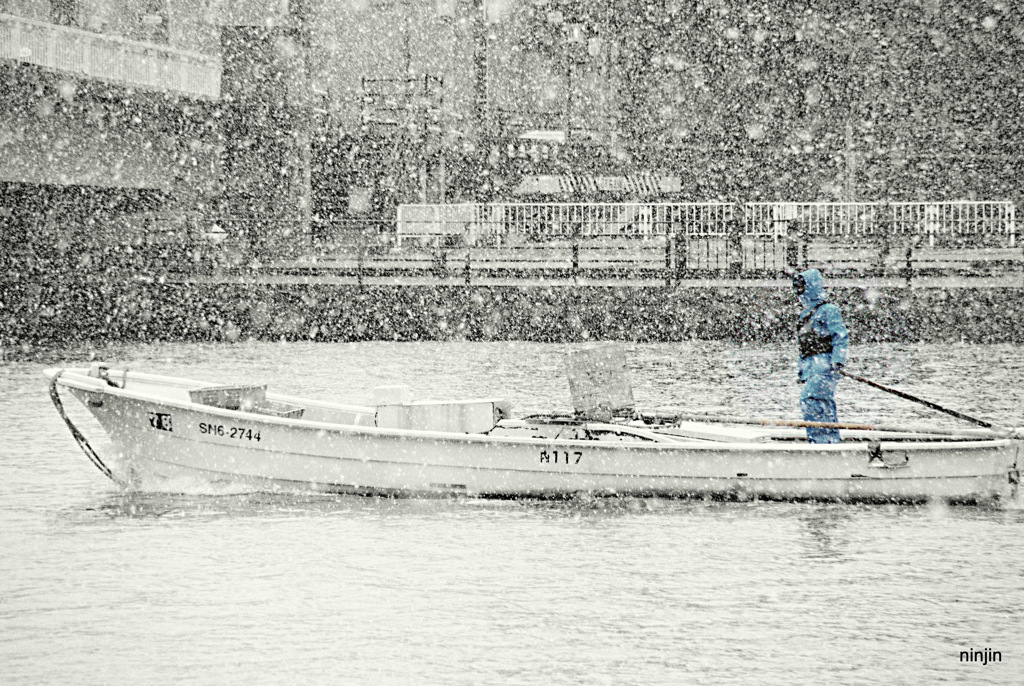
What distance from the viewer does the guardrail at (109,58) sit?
29.9 metres

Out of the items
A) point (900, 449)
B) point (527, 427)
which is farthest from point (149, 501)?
point (900, 449)

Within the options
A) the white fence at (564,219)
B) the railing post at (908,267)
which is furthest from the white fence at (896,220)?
the railing post at (908,267)

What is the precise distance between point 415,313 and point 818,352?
1741 cm

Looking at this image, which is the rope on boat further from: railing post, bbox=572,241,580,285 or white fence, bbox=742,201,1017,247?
white fence, bbox=742,201,1017,247

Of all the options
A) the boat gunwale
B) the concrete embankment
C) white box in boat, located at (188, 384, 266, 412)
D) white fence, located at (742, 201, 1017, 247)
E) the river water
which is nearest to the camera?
the river water

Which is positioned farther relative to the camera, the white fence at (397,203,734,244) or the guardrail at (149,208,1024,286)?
the white fence at (397,203,734,244)

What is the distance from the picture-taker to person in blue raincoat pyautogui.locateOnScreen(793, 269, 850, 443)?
1439cm

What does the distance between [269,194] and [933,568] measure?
28.1 m

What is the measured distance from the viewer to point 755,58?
35938 millimetres

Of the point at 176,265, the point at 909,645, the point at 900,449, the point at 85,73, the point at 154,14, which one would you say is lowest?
the point at 909,645

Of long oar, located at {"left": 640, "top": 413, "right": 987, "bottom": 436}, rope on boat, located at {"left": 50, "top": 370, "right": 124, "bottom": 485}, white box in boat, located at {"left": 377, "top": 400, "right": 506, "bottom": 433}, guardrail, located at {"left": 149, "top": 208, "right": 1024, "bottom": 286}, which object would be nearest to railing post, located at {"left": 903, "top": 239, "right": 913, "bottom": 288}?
guardrail, located at {"left": 149, "top": 208, "right": 1024, "bottom": 286}

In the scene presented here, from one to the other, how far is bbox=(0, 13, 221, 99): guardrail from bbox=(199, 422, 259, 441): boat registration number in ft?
58.0

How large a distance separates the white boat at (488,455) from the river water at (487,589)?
21 cm

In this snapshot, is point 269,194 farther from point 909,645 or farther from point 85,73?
point 909,645
